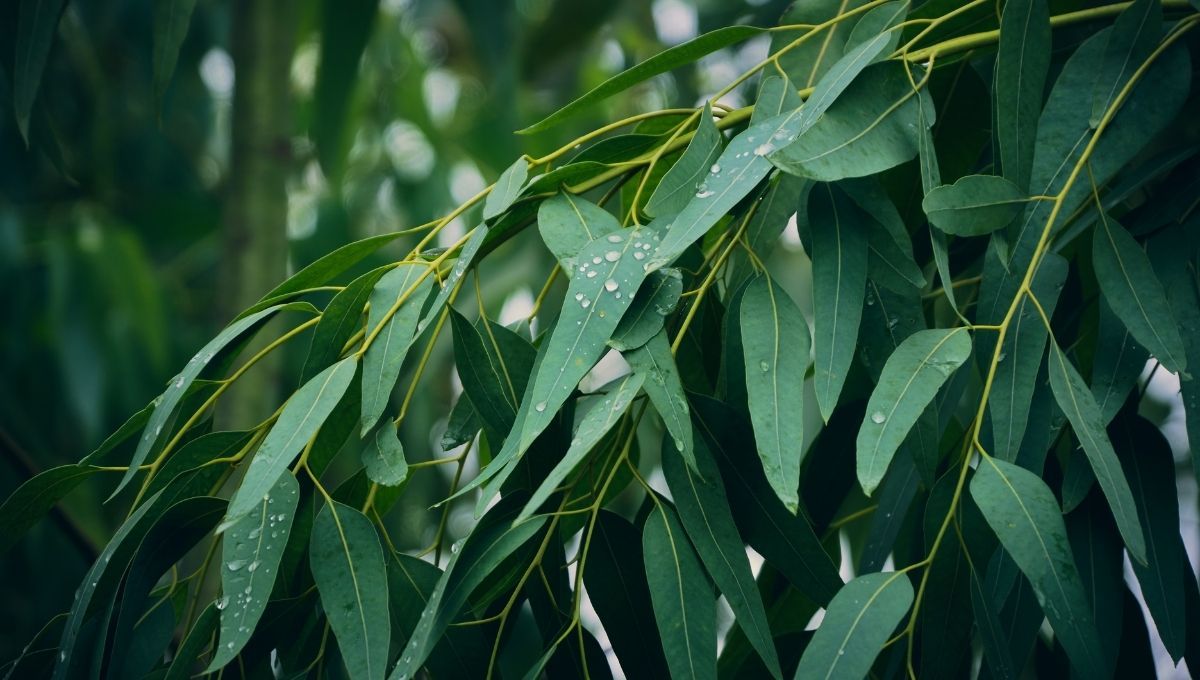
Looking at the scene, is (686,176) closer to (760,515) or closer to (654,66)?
(654,66)

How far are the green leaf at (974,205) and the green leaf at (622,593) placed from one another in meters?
0.26

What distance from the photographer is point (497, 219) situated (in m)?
0.64

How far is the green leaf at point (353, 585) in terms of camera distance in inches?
22.6

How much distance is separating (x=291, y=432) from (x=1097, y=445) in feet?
1.44

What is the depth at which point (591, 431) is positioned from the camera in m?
0.54

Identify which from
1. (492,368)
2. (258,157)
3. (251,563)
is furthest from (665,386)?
(258,157)

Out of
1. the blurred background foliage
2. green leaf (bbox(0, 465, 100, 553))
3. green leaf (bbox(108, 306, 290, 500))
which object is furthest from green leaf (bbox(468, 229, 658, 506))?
the blurred background foliage

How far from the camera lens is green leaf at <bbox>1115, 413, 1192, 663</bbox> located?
2.08ft

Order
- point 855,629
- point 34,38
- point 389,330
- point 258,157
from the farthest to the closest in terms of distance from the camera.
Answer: point 258,157 → point 34,38 → point 389,330 → point 855,629

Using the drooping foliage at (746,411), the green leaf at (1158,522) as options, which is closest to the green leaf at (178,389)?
the drooping foliage at (746,411)

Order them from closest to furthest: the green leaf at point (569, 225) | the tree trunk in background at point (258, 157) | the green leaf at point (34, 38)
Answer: the green leaf at point (569, 225) < the green leaf at point (34, 38) < the tree trunk in background at point (258, 157)

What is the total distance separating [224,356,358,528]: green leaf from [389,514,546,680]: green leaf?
105 millimetres

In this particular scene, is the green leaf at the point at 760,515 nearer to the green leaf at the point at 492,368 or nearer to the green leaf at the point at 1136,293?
the green leaf at the point at 492,368

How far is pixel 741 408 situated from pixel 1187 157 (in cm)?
32
